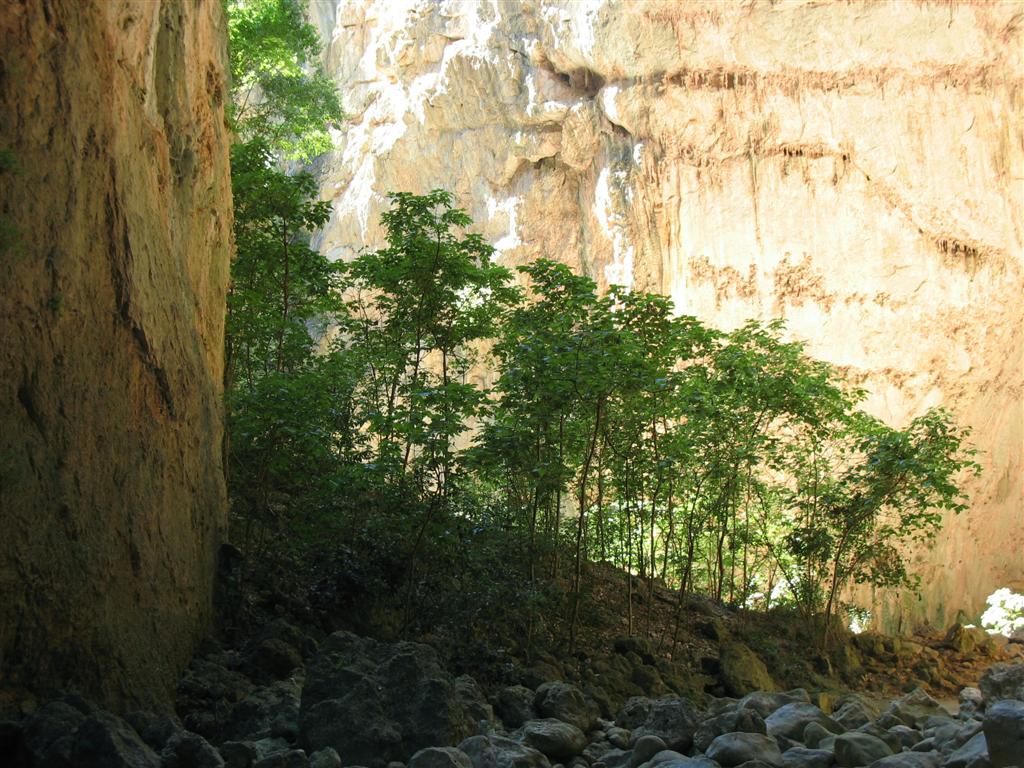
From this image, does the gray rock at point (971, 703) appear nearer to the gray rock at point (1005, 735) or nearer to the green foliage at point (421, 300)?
the gray rock at point (1005, 735)

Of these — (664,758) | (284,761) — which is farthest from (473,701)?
(284,761)

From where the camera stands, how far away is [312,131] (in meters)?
23.0

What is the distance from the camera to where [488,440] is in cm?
1021

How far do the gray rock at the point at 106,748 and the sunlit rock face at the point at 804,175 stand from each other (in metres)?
17.9

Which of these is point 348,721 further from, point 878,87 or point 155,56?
point 878,87

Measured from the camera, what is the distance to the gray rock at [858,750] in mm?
6043

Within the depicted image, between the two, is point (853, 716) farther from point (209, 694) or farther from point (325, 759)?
point (209, 694)

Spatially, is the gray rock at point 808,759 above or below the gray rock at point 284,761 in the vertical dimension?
below

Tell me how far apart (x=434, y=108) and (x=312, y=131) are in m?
7.53

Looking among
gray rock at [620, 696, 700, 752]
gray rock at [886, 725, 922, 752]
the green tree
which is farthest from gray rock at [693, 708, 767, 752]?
the green tree

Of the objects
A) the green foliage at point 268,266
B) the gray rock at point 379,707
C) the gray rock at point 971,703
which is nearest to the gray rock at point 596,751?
the gray rock at point 379,707

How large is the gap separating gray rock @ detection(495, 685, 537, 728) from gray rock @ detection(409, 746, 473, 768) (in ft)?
7.54

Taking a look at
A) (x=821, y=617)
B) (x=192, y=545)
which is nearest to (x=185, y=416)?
(x=192, y=545)

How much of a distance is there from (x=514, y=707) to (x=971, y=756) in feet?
11.9
